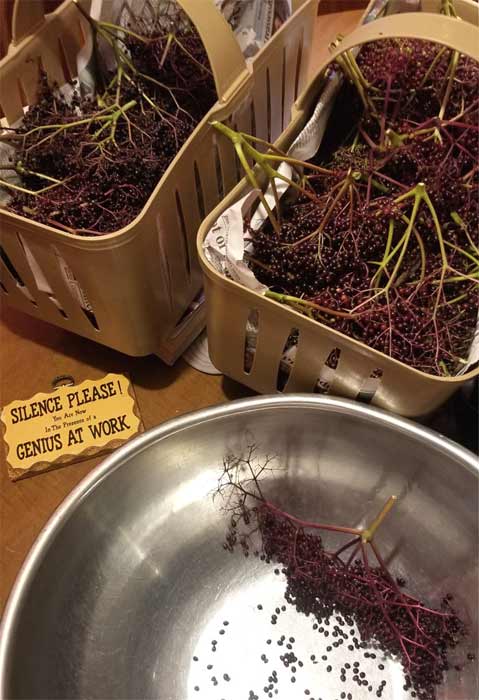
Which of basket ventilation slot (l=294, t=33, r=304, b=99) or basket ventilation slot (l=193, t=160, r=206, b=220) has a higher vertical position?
basket ventilation slot (l=294, t=33, r=304, b=99)

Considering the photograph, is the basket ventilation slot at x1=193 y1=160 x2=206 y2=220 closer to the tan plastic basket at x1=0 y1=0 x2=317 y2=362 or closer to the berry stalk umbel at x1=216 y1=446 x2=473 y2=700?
the tan plastic basket at x1=0 y1=0 x2=317 y2=362

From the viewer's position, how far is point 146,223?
560 mm

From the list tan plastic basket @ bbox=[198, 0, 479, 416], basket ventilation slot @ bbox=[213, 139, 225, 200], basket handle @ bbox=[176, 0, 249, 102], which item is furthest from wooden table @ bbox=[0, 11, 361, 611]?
basket handle @ bbox=[176, 0, 249, 102]

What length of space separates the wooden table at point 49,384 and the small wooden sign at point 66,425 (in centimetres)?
2

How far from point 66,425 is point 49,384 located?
3.4 inches

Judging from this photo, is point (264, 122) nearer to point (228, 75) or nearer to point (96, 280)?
point (228, 75)

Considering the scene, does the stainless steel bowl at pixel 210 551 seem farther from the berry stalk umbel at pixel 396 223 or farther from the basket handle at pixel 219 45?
the basket handle at pixel 219 45

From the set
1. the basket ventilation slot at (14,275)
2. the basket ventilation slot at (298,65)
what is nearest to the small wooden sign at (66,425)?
the basket ventilation slot at (14,275)

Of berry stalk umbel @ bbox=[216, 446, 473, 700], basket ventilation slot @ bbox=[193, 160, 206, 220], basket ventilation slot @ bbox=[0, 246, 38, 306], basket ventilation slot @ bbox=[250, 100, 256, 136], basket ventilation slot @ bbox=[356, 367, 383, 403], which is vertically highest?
basket ventilation slot @ bbox=[250, 100, 256, 136]

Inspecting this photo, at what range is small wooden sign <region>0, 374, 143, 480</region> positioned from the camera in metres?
0.71

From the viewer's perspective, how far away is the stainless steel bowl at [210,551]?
1.96 feet

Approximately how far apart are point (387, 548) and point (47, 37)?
743 millimetres

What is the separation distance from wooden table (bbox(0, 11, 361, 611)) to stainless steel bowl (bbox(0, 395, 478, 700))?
10 cm

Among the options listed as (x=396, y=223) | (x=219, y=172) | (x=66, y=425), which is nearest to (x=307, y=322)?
(x=396, y=223)
